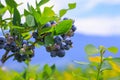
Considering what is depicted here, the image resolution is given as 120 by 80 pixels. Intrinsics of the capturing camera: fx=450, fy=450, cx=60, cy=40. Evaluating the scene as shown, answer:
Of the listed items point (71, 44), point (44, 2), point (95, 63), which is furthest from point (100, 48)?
point (44, 2)

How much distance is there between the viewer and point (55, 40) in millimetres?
1899

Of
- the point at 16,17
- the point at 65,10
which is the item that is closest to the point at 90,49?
the point at 65,10

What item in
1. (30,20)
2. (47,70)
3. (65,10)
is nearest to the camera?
(30,20)

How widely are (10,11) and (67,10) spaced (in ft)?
0.83

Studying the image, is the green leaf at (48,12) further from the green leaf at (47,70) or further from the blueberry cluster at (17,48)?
the green leaf at (47,70)

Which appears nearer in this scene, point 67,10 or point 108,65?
point 67,10

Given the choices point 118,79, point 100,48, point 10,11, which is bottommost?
point 118,79

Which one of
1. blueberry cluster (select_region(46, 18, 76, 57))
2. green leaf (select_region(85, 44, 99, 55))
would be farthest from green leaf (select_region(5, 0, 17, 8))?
green leaf (select_region(85, 44, 99, 55))

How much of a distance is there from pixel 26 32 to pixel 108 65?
19.4 inches

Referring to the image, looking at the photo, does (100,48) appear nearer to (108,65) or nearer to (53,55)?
(108,65)

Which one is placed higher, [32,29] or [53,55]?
[32,29]

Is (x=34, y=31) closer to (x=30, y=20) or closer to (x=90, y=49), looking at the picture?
(x=30, y=20)

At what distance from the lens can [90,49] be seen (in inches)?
87.3

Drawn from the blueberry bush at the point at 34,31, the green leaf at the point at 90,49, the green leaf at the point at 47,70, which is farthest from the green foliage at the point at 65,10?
the green leaf at the point at 47,70
